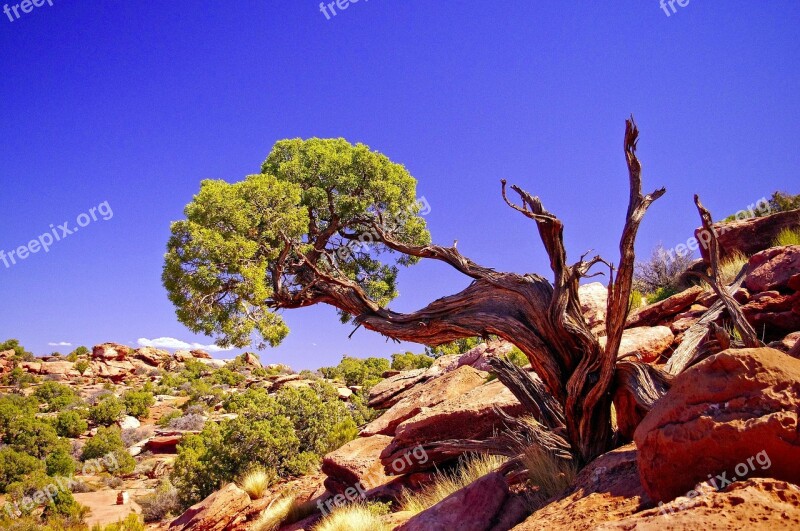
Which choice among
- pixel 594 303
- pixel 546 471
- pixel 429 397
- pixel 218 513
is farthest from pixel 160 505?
pixel 594 303

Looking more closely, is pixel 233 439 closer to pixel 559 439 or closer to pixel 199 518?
pixel 199 518

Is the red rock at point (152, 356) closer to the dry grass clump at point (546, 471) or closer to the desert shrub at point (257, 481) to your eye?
the desert shrub at point (257, 481)

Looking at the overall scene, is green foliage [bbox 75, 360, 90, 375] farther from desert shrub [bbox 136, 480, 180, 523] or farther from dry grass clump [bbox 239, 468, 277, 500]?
dry grass clump [bbox 239, 468, 277, 500]

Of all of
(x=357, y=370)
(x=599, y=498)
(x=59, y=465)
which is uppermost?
(x=59, y=465)

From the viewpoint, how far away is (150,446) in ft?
68.2

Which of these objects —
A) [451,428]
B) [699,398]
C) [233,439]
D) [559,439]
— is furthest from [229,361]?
[699,398]

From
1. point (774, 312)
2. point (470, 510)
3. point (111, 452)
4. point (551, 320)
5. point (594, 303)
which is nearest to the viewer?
point (470, 510)

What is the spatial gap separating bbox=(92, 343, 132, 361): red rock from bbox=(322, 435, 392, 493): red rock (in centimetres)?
3669

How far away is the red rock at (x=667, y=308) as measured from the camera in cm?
1161

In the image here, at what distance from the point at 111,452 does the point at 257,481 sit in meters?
10.9

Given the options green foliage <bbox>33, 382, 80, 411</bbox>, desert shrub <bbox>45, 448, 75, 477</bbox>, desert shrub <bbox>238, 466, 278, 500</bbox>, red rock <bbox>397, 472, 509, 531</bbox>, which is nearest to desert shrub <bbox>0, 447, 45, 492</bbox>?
desert shrub <bbox>45, 448, 75, 477</bbox>

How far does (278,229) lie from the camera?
10.4m

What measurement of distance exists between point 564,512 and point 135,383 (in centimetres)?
3679

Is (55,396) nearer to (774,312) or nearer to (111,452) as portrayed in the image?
(111,452)
